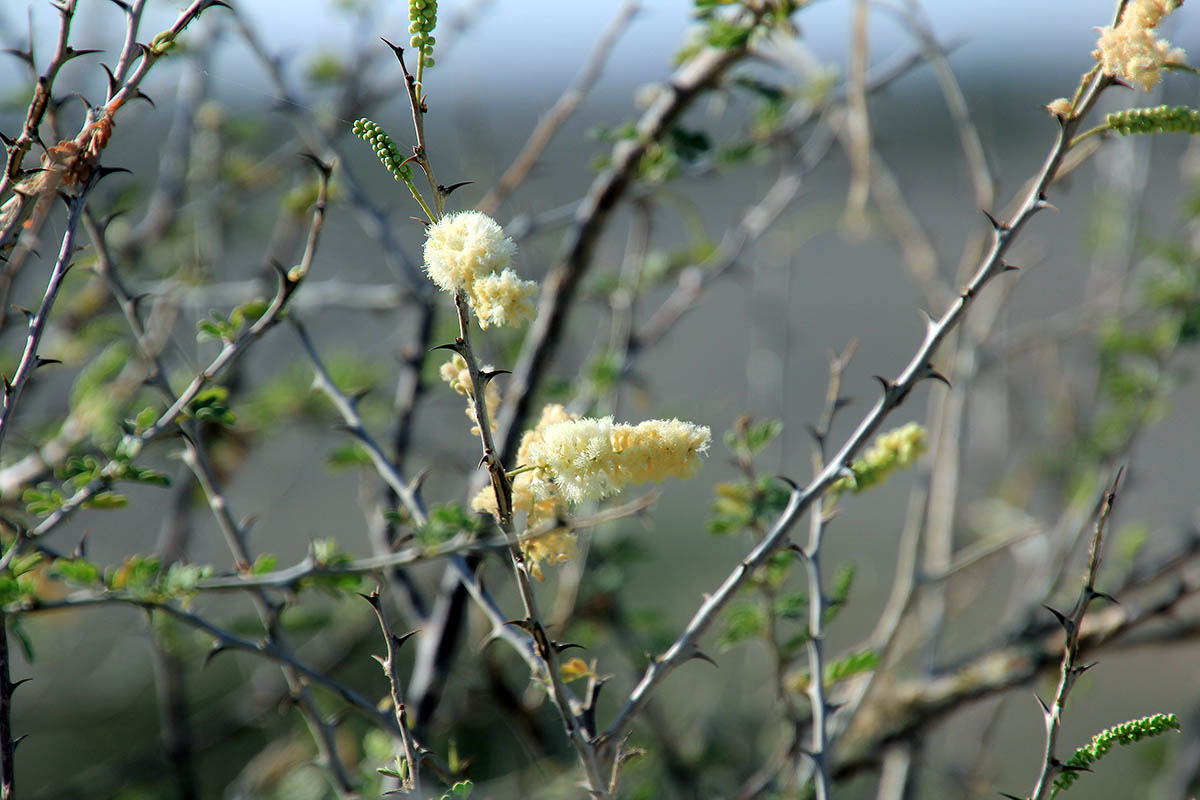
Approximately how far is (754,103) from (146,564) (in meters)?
1.75

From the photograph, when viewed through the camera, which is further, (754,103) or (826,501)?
(754,103)

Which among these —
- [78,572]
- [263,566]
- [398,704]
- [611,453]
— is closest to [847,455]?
[611,453]

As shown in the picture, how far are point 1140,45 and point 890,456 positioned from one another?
557mm

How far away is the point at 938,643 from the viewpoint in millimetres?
2023

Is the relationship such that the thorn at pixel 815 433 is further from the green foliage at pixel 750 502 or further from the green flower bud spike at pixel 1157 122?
the green flower bud spike at pixel 1157 122

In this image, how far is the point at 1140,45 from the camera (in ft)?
2.89

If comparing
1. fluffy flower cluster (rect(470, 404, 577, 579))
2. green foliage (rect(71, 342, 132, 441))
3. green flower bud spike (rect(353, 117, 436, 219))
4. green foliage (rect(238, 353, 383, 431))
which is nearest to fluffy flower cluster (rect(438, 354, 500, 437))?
fluffy flower cluster (rect(470, 404, 577, 579))

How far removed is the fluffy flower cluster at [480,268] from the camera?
0.78 m

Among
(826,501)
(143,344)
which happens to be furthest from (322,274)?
(826,501)

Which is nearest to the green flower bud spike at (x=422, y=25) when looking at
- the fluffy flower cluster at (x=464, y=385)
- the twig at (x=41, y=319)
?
the fluffy flower cluster at (x=464, y=385)

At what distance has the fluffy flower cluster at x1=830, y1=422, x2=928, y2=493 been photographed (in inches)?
47.7

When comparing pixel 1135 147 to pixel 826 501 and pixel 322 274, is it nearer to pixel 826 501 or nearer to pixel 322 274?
pixel 826 501

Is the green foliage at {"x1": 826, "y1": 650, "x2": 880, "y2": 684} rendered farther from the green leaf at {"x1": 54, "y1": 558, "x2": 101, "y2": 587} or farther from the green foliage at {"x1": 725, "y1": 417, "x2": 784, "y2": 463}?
the green leaf at {"x1": 54, "y1": 558, "x2": 101, "y2": 587}

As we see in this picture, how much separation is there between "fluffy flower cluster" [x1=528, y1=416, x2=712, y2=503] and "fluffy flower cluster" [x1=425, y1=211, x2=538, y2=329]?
12 centimetres
